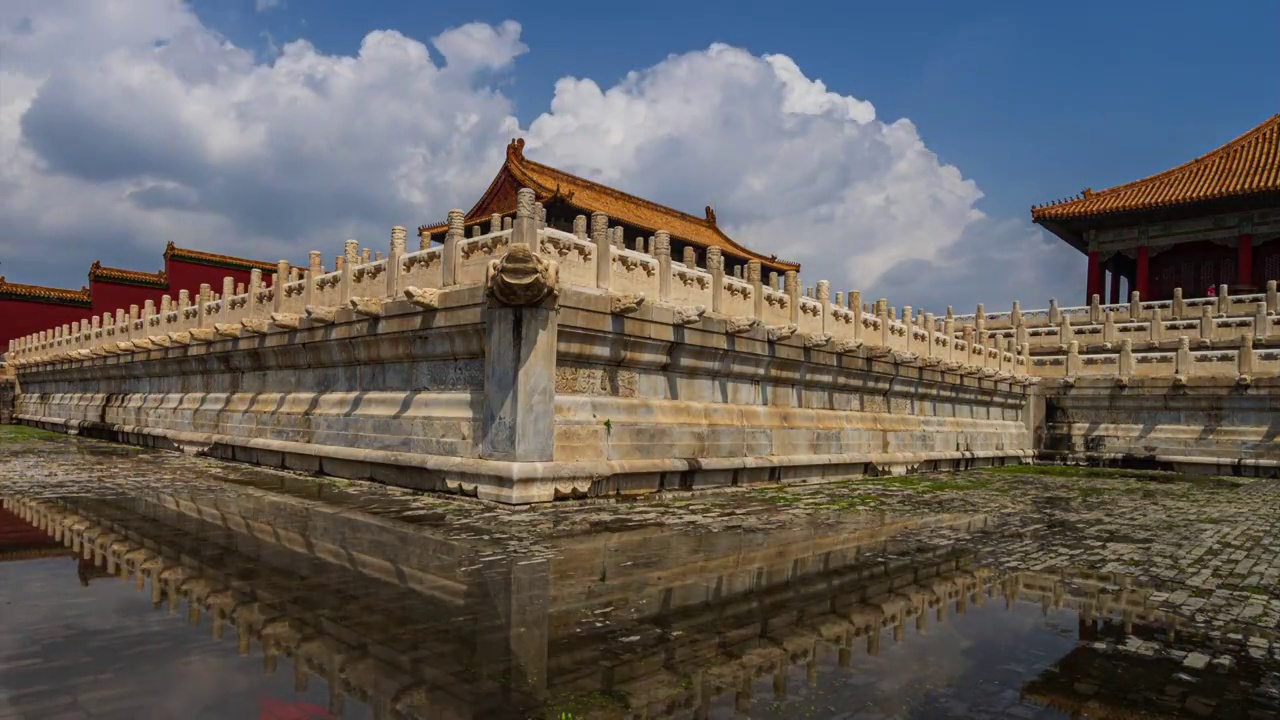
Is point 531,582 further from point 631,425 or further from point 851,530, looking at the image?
point 631,425

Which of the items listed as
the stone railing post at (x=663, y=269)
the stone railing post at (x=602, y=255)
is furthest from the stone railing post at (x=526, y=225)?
the stone railing post at (x=663, y=269)

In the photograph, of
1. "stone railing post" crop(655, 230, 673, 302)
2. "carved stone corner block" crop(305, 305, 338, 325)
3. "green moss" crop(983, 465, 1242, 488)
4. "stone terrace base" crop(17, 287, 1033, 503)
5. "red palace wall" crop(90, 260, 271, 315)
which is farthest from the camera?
"red palace wall" crop(90, 260, 271, 315)

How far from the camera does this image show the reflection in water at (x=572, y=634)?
416 cm

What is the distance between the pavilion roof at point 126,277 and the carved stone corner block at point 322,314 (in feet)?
107

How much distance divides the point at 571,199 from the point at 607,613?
28491 mm

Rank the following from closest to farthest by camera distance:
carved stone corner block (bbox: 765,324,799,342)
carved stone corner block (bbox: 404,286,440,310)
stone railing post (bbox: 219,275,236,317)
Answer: carved stone corner block (bbox: 404,286,440,310) → carved stone corner block (bbox: 765,324,799,342) → stone railing post (bbox: 219,275,236,317)

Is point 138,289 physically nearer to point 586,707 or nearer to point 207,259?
point 207,259

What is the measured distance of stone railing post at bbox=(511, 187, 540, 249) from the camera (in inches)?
446

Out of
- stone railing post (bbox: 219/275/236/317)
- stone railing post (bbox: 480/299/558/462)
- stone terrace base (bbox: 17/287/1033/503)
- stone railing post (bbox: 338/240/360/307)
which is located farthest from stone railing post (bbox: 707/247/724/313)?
stone railing post (bbox: 219/275/236/317)

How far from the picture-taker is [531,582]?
6.43 metres

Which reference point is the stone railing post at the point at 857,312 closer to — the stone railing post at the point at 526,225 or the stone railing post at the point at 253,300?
the stone railing post at the point at 526,225

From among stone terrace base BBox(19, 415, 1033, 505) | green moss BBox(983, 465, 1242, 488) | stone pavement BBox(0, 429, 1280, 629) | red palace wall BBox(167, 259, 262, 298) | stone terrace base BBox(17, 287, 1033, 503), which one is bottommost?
stone pavement BBox(0, 429, 1280, 629)

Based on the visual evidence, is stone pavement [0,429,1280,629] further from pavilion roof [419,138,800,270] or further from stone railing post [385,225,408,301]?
pavilion roof [419,138,800,270]

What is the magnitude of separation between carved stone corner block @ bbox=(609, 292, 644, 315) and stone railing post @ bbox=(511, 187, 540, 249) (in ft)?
4.57
